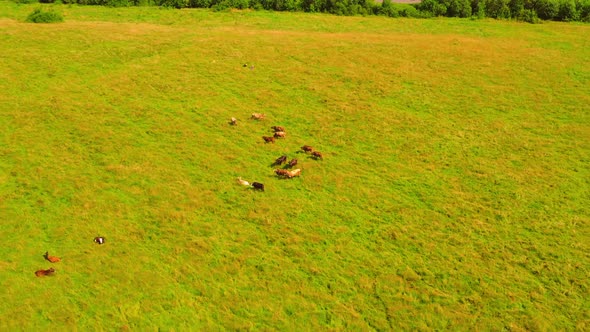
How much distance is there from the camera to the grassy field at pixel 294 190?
1114 centimetres

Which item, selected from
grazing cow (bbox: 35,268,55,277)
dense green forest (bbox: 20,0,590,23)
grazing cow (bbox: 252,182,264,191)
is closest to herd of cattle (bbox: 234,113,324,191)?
grazing cow (bbox: 252,182,264,191)

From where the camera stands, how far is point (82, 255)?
40.4 feet

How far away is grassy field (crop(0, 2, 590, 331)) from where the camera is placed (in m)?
Answer: 11.1

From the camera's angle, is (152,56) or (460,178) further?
(152,56)

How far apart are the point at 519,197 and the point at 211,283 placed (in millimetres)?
10142

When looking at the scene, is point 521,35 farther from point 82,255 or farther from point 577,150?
point 82,255

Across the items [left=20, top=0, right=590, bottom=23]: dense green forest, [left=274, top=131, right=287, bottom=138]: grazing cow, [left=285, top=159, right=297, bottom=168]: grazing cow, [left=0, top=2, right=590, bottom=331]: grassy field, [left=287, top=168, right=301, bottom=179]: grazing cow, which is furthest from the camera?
[left=20, top=0, right=590, bottom=23]: dense green forest

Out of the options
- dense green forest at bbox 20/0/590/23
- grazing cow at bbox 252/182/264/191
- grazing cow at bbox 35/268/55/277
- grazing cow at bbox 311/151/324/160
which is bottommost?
grazing cow at bbox 35/268/55/277

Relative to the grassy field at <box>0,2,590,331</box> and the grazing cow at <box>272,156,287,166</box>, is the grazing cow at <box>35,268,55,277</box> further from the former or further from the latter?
the grazing cow at <box>272,156,287,166</box>

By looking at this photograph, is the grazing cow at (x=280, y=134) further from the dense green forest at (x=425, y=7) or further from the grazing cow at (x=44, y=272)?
the dense green forest at (x=425, y=7)

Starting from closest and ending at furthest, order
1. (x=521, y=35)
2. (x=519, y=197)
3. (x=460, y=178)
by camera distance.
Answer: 1. (x=519, y=197)
2. (x=460, y=178)
3. (x=521, y=35)

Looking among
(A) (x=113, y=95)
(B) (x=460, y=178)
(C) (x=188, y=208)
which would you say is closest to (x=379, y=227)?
(B) (x=460, y=178)

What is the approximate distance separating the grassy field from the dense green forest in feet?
34.1

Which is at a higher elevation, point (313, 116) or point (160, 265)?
point (313, 116)
